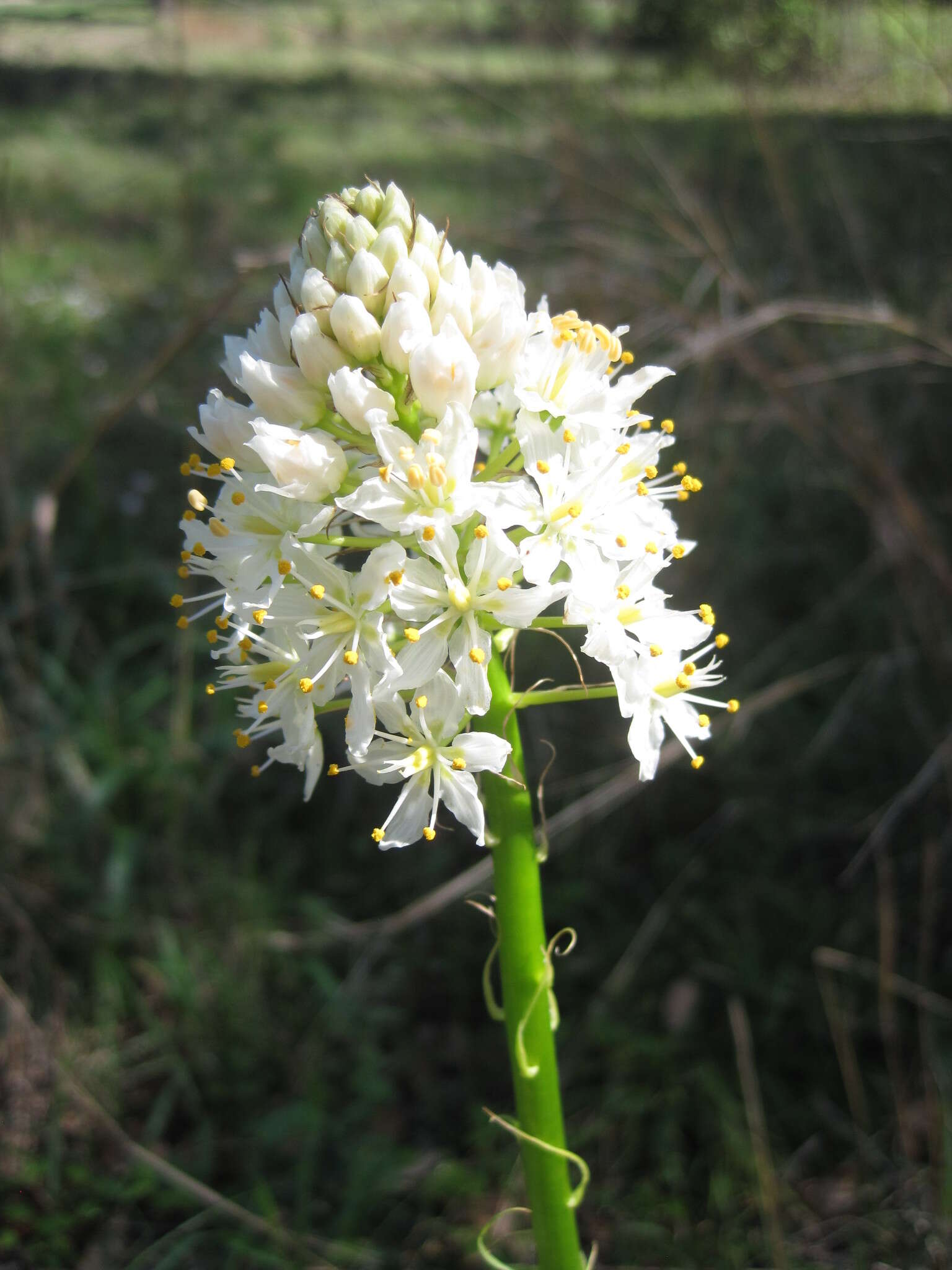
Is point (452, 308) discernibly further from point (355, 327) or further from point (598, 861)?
point (598, 861)

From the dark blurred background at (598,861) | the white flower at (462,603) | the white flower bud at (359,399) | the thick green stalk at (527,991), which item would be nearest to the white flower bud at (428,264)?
the white flower bud at (359,399)

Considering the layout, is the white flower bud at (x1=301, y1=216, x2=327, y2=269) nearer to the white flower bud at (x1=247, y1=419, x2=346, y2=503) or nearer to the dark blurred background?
the white flower bud at (x1=247, y1=419, x2=346, y2=503)

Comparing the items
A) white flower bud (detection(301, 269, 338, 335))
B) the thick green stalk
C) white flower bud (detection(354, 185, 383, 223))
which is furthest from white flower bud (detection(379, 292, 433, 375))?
the thick green stalk

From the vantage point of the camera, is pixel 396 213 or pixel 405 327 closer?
pixel 405 327

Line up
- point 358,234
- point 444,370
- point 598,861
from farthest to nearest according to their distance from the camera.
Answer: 1. point 598,861
2. point 358,234
3. point 444,370

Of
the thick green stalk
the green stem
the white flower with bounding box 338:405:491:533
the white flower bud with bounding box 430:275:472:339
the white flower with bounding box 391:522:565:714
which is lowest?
the thick green stalk

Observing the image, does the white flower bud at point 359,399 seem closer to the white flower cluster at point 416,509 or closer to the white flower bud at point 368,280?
the white flower cluster at point 416,509

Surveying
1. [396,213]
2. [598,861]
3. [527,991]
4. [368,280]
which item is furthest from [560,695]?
[598,861]
